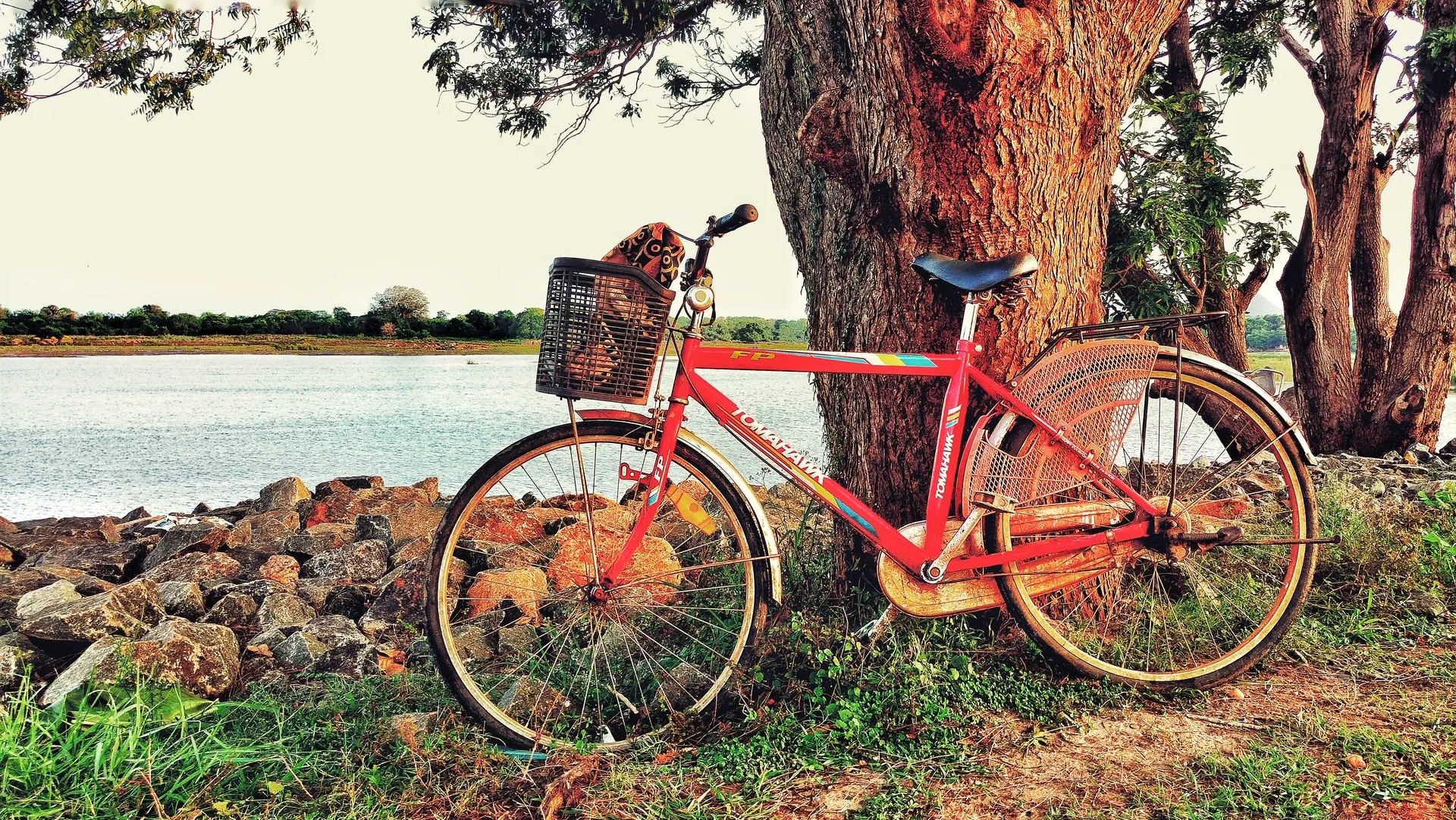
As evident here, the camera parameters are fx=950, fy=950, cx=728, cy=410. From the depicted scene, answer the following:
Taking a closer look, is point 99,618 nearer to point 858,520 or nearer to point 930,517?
point 858,520

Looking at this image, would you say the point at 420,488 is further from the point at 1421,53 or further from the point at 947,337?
the point at 1421,53

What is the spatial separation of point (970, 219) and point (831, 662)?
4.93 ft

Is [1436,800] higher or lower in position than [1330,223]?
lower

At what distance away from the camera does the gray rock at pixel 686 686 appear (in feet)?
9.75

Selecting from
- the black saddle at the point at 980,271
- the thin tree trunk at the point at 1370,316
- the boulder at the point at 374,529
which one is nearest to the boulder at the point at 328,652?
the boulder at the point at 374,529

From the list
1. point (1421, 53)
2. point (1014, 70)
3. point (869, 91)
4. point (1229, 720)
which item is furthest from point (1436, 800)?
point (1421, 53)

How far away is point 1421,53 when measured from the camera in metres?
7.52

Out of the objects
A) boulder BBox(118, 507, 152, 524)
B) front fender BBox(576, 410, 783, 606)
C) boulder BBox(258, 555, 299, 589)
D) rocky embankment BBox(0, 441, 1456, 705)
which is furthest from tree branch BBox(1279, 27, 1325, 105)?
boulder BBox(118, 507, 152, 524)

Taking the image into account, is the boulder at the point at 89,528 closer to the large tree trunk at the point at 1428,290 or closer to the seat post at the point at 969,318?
the seat post at the point at 969,318

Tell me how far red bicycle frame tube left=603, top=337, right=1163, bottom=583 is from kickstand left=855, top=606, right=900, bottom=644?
0.16 meters

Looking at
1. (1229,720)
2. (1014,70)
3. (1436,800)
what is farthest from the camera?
(1014,70)

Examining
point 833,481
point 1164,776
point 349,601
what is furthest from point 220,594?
point 1164,776

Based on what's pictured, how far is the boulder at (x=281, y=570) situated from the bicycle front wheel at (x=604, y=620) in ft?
5.50

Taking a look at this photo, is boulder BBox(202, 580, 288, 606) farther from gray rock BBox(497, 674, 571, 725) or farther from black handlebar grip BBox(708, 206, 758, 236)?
black handlebar grip BBox(708, 206, 758, 236)
